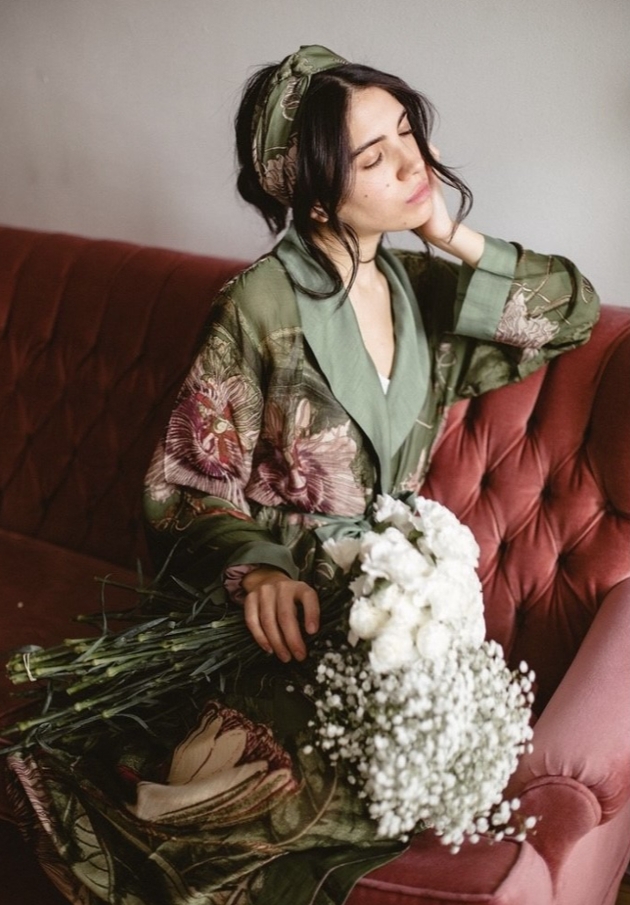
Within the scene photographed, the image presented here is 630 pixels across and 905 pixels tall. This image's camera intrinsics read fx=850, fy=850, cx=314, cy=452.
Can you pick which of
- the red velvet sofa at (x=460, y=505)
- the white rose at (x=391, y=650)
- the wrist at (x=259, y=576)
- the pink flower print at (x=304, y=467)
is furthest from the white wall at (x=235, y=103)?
the white rose at (x=391, y=650)

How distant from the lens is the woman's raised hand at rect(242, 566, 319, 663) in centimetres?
119

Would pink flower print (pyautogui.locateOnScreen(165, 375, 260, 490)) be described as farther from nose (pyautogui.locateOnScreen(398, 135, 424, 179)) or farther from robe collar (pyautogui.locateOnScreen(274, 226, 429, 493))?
nose (pyautogui.locateOnScreen(398, 135, 424, 179))

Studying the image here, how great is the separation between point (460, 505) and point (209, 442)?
0.50 meters

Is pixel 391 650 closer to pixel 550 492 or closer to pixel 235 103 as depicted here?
pixel 550 492

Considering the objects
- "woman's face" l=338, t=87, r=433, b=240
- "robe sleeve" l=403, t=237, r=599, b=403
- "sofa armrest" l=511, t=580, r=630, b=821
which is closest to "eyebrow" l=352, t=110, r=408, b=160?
"woman's face" l=338, t=87, r=433, b=240

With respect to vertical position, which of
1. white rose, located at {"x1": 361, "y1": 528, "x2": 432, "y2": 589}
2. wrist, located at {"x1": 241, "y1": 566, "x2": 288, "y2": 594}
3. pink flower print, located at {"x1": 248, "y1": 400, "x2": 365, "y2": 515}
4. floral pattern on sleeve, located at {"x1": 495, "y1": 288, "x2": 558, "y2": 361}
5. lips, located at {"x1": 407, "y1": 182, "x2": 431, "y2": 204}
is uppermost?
lips, located at {"x1": 407, "y1": 182, "x2": 431, "y2": 204}

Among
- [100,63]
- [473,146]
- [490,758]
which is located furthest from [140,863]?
[100,63]

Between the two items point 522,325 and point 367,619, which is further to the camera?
point 522,325

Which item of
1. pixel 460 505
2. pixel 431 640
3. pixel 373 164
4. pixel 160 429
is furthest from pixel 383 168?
pixel 160 429

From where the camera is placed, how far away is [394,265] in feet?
5.20

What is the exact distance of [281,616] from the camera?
1201 millimetres

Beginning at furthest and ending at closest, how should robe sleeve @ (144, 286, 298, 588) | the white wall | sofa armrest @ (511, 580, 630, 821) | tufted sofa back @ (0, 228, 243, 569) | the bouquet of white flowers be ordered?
tufted sofa back @ (0, 228, 243, 569)
the white wall
robe sleeve @ (144, 286, 298, 588)
sofa armrest @ (511, 580, 630, 821)
the bouquet of white flowers

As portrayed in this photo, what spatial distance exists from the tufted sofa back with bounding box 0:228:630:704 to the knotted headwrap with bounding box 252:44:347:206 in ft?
1.76

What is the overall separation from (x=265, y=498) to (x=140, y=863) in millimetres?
606
